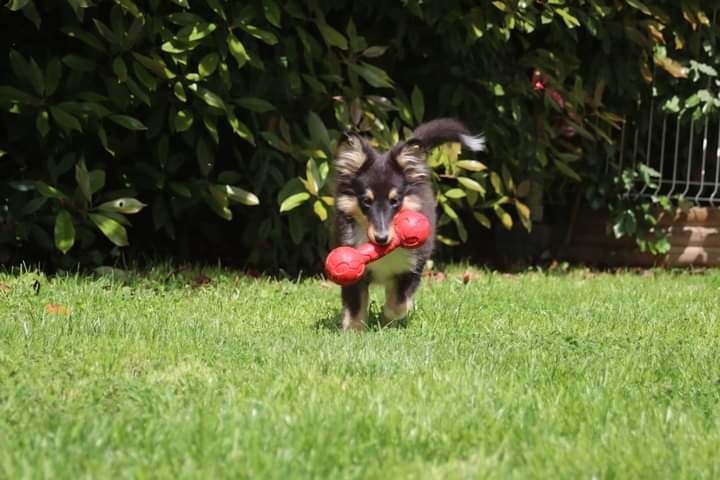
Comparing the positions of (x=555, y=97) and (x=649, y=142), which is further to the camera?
(x=649, y=142)

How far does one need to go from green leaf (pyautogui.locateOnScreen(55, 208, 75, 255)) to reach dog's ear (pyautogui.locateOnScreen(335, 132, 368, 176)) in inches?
76.2

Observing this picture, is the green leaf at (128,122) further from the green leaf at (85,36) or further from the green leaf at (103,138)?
the green leaf at (85,36)

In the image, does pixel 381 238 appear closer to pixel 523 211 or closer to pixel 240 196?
pixel 240 196

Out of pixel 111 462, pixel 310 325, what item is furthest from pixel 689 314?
pixel 111 462

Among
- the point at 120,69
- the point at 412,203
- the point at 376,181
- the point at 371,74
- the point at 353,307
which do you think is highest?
the point at 371,74

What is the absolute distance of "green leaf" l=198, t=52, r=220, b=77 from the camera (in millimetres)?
6543

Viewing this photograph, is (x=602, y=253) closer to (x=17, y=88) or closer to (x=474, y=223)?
(x=474, y=223)

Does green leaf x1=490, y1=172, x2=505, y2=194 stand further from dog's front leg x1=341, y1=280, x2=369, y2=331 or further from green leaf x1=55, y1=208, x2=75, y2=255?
green leaf x1=55, y1=208, x2=75, y2=255

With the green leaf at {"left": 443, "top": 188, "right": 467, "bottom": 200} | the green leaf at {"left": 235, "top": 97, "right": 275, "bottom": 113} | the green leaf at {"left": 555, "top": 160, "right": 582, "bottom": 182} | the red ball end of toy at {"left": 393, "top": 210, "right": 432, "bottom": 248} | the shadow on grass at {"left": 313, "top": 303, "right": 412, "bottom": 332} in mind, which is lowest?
the shadow on grass at {"left": 313, "top": 303, "right": 412, "bottom": 332}

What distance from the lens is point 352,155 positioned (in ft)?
18.1

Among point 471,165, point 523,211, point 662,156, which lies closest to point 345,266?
point 471,165

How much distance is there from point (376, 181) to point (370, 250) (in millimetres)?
396

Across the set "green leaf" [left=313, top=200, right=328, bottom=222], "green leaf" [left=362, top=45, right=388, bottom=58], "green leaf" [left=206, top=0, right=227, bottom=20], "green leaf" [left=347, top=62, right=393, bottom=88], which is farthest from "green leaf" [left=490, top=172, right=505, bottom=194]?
"green leaf" [left=206, top=0, right=227, bottom=20]

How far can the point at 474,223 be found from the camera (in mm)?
9867
